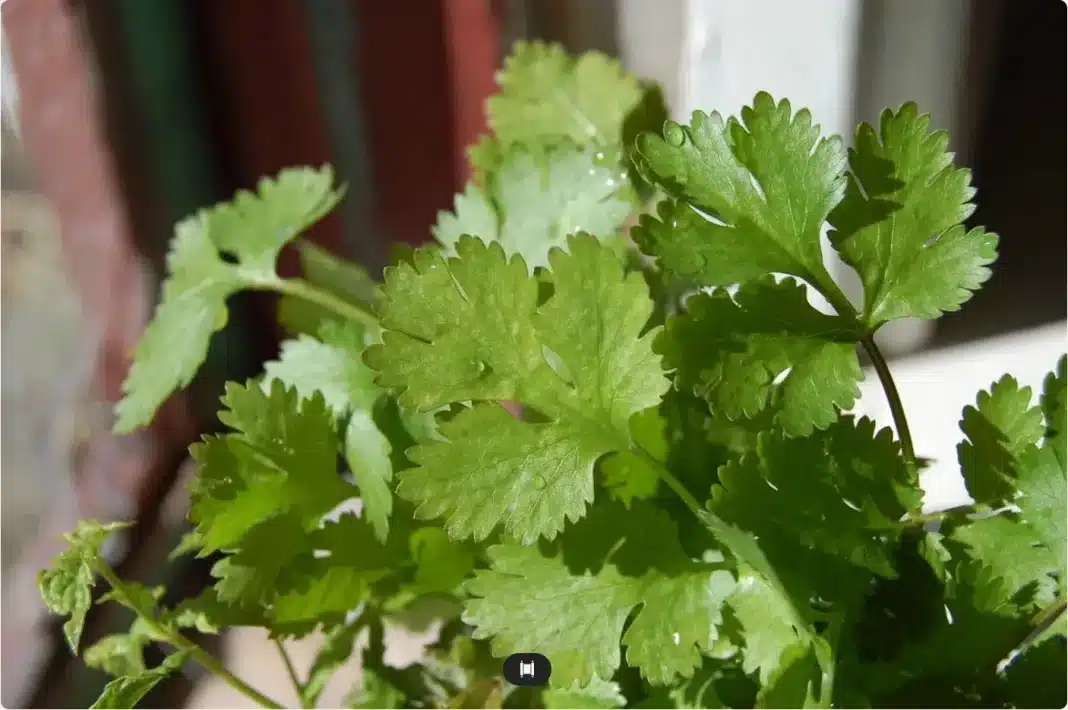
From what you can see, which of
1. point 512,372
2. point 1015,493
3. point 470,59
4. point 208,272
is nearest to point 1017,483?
point 1015,493

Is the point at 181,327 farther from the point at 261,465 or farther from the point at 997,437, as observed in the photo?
the point at 997,437

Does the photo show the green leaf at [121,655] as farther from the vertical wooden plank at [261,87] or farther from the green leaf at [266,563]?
the vertical wooden plank at [261,87]

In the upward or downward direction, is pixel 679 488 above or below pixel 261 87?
below

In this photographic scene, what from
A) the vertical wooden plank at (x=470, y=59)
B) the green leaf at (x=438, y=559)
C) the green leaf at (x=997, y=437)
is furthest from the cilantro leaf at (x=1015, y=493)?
the vertical wooden plank at (x=470, y=59)

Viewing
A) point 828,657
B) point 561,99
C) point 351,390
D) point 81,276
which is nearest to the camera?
point 828,657

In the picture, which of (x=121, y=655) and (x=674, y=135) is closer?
(x=674, y=135)

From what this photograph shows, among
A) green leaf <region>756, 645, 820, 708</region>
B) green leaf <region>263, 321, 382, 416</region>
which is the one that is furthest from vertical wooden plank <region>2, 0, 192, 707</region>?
green leaf <region>756, 645, 820, 708</region>
